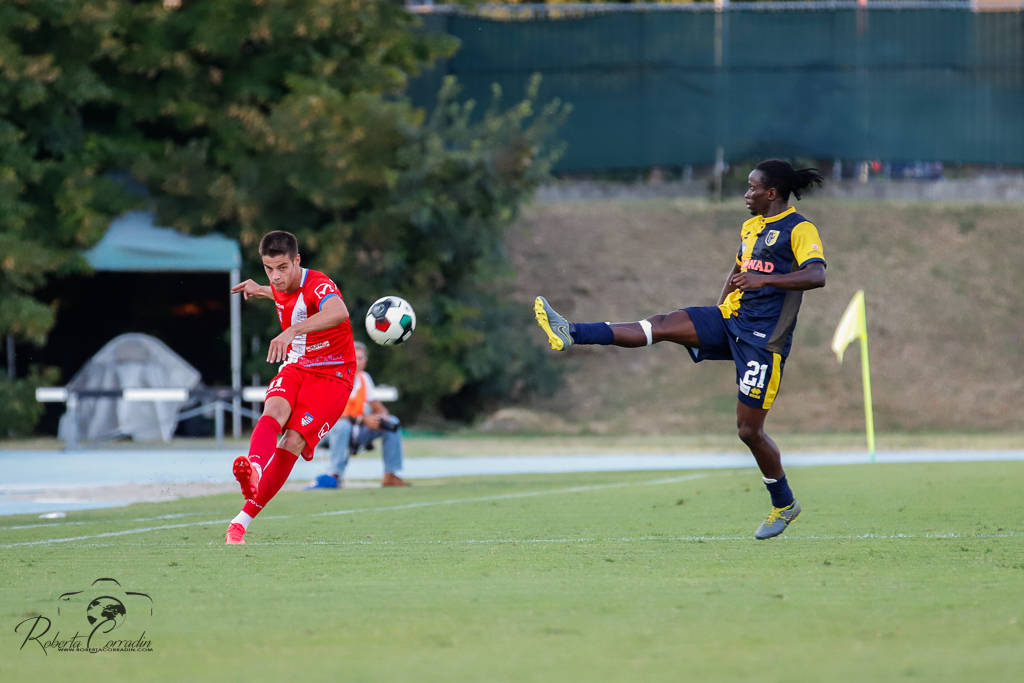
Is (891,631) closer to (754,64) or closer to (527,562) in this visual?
(527,562)

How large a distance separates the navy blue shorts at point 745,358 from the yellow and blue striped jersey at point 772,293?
0.05m

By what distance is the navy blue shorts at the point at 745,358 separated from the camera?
8477 millimetres

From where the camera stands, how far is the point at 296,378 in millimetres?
8758

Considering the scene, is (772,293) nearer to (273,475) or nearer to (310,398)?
(310,398)

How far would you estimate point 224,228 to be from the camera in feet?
86.0

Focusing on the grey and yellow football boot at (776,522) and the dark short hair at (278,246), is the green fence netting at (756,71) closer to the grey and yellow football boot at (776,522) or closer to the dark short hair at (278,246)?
the dark short hair at (278,246)

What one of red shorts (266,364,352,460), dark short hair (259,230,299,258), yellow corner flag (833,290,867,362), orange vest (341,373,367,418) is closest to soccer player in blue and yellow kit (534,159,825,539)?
red shorts (266,364,352,460)

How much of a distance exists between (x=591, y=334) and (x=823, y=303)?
25971 millimetres

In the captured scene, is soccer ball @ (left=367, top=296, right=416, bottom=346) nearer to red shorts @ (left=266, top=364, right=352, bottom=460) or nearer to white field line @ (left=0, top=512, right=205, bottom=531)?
red shorts @ (left=266, top=364, right=352, bottom=460)

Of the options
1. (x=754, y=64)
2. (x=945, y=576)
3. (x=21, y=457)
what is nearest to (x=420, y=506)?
(x=945, y=576)

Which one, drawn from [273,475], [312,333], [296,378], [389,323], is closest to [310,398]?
[296,378]

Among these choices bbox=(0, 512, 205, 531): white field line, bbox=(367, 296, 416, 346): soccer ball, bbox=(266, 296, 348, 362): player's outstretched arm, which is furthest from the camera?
bbox=(0, 512, 205, 531): white field line

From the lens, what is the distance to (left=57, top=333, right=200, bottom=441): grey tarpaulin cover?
78.3ft

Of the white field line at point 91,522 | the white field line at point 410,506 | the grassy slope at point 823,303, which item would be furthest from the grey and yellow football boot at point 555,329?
the grassy slope at point 823,303
